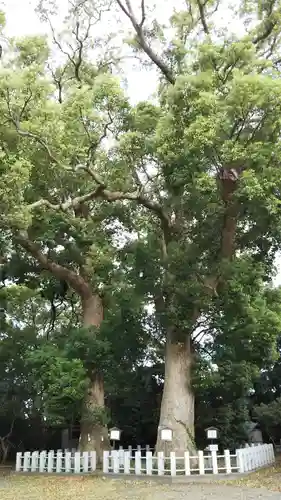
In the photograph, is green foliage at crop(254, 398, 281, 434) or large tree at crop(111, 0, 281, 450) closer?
large tree at crop(111, 0, 281, 450)

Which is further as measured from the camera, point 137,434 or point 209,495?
point 137,434

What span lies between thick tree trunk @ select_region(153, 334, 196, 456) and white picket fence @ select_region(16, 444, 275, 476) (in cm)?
38

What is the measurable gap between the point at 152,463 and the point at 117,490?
5.90 feet

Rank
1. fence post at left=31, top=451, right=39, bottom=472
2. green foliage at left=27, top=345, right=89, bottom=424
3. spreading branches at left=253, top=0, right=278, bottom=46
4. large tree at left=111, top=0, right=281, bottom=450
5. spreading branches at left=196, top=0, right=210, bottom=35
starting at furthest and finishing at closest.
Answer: spreading branches at left=196, top=0, right=210, bottom=35, fence post at left=31, top=451, right=39, bottom=472, spreading branches at left=253, top=0, right=278, bottom=46, green foliage at left=27, top=345, right=89, bottom=424, large tree at left=111, top=0, right=281, bottom=450

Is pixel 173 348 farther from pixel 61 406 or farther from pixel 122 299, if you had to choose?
pixel 61 406

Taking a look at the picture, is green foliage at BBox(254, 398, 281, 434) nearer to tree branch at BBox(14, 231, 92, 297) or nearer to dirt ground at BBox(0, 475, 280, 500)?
tree branch at BBox(14, 231, 92, 297)

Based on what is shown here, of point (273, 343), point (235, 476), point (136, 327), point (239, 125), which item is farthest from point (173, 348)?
point (239, 125)

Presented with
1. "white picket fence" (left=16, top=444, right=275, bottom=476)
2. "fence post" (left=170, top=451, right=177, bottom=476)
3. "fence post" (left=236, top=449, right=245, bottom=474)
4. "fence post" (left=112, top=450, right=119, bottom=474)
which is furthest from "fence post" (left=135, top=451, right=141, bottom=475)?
"fence post" (left=236, top=449, right=245, bottom=474)

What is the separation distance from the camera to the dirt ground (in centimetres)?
779

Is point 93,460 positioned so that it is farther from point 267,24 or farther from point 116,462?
point 267,24

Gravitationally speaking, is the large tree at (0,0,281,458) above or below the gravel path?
above

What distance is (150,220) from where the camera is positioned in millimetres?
14555

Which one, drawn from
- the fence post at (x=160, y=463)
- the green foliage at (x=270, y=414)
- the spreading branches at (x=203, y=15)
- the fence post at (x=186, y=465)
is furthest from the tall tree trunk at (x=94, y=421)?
the spreading branches at (x=203, y=15)

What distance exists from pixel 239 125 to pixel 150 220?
4986 millimetres
